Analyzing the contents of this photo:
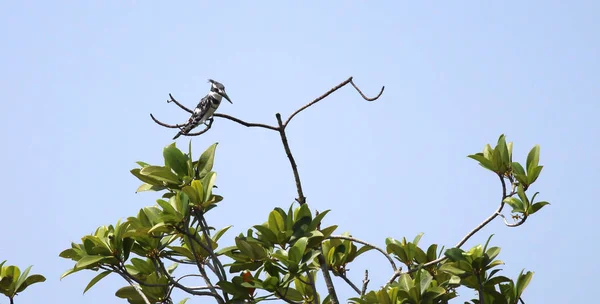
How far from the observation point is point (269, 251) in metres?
4.34

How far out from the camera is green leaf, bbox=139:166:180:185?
4.28 m

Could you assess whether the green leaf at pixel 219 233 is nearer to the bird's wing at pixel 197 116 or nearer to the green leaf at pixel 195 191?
the green leaf at pixel 195 191

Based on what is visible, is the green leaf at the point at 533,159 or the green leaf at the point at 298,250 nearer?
the green leaf at the point at 298,250

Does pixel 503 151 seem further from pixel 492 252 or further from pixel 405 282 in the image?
pixel 405 282

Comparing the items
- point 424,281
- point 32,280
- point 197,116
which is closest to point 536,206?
point 424,281

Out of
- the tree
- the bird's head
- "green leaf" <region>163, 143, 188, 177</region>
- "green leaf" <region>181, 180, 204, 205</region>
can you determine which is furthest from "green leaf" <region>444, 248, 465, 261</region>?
the bird's head

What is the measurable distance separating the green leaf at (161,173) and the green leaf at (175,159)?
39mm

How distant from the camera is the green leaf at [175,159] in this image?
→ 432 centimetres

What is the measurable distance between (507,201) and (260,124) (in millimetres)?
1507

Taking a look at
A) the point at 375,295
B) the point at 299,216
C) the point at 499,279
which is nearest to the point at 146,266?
the point at 299,216

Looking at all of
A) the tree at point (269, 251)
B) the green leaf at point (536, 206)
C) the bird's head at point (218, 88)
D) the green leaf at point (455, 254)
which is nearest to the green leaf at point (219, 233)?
the tree at point (269, 251)

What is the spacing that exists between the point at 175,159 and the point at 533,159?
2111 mm

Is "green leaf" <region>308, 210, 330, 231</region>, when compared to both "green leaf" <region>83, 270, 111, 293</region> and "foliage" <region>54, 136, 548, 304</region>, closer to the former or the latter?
"foliage" <region>54, 136, 548, 304</region>

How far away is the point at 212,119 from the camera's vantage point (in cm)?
516
